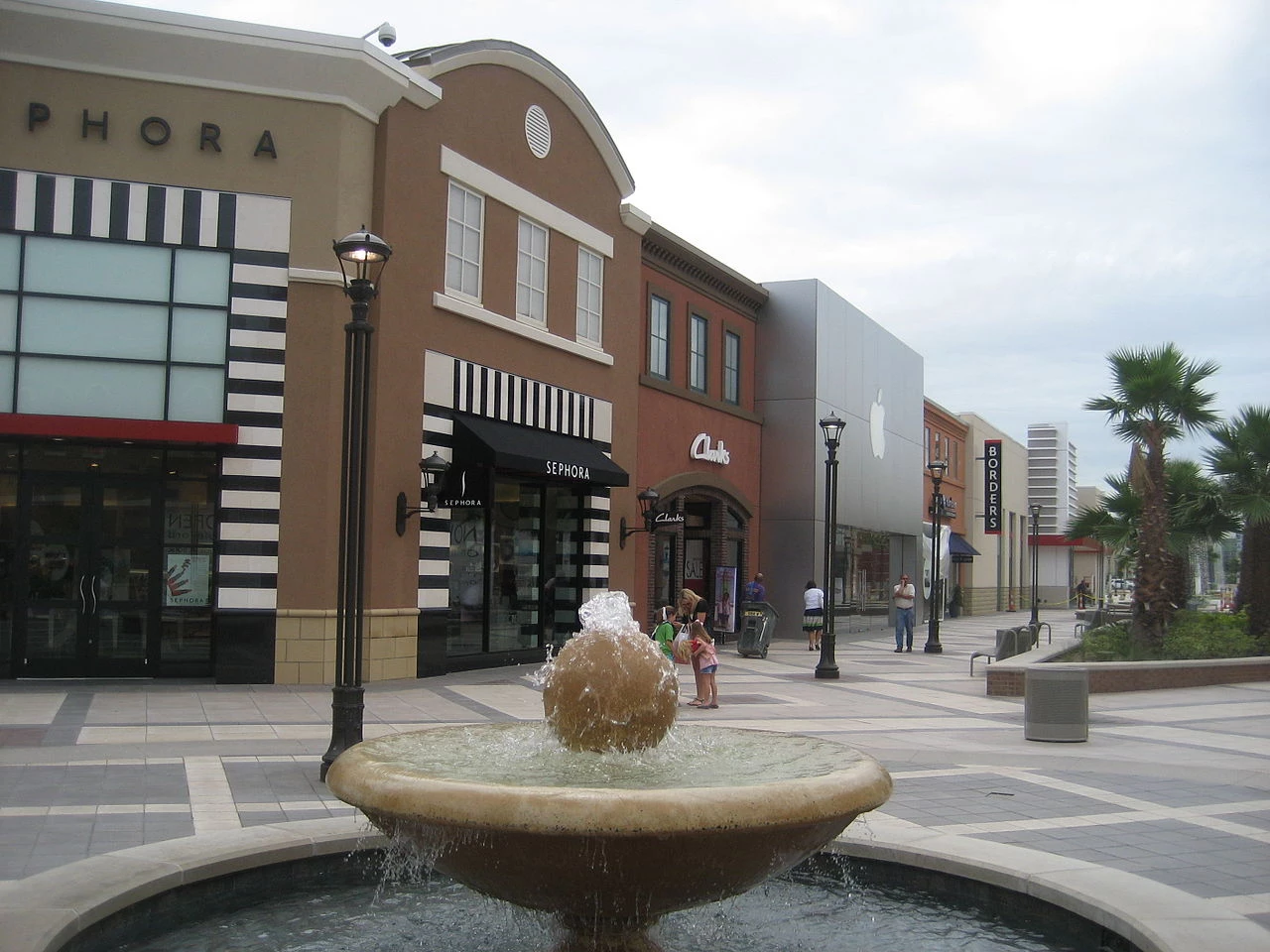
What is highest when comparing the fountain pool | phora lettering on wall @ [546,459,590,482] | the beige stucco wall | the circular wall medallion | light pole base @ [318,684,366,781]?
the circular wall medallion

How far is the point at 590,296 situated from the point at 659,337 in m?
3.89

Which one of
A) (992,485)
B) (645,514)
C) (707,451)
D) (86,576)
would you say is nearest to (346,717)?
(86,576)

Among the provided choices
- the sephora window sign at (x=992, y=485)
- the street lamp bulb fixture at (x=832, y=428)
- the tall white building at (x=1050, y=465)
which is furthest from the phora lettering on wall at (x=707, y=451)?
the tall white building at (x=1050, y=465)

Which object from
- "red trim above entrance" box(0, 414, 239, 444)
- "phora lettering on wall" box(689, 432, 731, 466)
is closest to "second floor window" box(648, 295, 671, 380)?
"phora lettering on wall" box(689, 432, 731, 466)

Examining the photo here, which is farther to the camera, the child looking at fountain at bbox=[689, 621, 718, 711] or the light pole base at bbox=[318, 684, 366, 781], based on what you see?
the child looking at fountain at bbox=[689, 621, 718, 711]

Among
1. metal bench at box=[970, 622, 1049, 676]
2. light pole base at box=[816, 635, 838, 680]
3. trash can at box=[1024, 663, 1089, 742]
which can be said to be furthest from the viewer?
metal bench at box=[970, 622, 1049, 676]

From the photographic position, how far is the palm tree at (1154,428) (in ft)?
72.6

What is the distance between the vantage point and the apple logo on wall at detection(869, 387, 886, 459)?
36.4 meters

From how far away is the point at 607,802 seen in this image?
14.0ft

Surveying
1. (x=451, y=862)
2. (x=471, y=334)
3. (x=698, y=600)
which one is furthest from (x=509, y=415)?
(x=451, y=862)

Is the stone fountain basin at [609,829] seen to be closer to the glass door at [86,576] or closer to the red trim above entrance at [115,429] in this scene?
the red trim above entrance at [115,429]

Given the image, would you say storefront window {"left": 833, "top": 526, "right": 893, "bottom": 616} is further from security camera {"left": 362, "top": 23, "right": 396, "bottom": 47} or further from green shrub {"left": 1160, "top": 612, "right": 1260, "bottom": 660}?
security camera {"left": 362, "top": 23, "right": 396, "bottom": 47}

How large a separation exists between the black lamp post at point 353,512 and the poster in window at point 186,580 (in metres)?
7.16

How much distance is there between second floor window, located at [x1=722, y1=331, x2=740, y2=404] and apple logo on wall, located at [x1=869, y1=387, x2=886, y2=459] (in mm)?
6967
